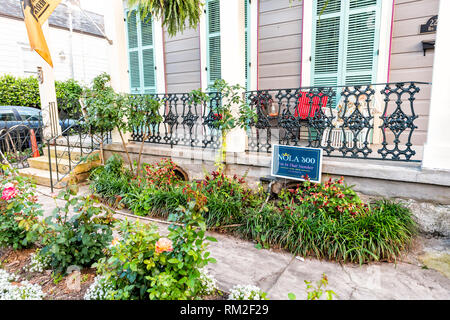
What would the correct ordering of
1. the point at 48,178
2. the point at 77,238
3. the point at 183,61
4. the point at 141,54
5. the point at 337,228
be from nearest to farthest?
the point at 77,238, the point at 337,228, the point at 48,178, the point at 183,61, the point at 141,54

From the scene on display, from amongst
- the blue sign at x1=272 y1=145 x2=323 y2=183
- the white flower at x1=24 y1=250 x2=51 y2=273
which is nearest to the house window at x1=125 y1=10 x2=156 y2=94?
the blue sign at x1=272 y1=145 x2=323 y2=183

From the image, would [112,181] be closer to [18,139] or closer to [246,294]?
[246,294]

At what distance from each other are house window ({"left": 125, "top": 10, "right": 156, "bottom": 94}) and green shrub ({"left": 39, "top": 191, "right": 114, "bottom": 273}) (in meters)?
5.07

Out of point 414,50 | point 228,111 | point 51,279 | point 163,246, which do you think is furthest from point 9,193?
point 414,50

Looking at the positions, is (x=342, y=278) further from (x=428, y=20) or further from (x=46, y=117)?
(x=46, y=117)

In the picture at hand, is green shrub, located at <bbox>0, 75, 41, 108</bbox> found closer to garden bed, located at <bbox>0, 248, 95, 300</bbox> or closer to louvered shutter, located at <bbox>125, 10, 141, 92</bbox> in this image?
louvered shutter, located at <bbox>125, 10, 141, 92</bbox>

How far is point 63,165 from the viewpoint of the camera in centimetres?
569

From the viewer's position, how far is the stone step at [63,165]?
5.59 metres

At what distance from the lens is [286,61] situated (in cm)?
566

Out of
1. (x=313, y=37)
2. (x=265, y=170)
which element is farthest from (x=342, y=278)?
(x=313, y=37)

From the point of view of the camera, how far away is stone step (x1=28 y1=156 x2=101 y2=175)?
18.3ft

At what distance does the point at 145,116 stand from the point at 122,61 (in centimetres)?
140

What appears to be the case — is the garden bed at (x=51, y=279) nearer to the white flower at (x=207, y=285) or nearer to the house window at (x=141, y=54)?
the white flower at (x=207, y=285)

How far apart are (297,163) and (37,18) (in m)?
5.01
